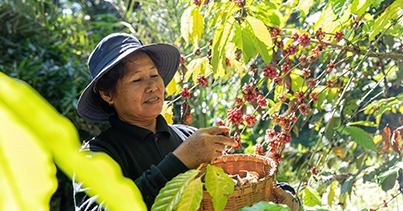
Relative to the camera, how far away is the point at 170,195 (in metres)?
0.87

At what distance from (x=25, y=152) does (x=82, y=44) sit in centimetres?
471

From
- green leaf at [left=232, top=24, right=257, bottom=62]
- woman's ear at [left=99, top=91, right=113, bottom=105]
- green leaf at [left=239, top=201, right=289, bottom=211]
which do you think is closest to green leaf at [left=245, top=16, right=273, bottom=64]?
green leaf at [left=232, top=24, right=257, bottom=62]

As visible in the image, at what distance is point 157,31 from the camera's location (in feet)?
14.4

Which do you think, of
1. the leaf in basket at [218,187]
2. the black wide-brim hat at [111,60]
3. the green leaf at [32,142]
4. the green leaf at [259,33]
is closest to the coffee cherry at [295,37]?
the green leaf at [259,33]

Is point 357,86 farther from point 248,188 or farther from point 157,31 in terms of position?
point 157,31

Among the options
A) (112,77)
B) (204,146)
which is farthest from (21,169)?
(112,77)

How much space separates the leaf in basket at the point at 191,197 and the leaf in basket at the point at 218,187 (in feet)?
0.23

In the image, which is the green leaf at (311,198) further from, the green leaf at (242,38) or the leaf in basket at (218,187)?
the leaf in basket at (218,187)

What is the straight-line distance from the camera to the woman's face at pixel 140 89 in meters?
1.56

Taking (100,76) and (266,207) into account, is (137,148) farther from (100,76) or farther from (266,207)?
(266,207)

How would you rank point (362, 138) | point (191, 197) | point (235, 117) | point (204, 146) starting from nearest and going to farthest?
point (191, 197), point (204, 146), point (235, 117), point (362, 138)

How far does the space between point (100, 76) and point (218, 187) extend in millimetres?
671

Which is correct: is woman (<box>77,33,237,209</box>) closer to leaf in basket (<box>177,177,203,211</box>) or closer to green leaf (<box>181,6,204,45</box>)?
green leaf (<box>181,6,204,45</box>)

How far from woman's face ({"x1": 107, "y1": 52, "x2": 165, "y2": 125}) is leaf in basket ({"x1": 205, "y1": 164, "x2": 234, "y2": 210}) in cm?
60
